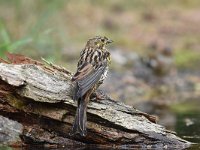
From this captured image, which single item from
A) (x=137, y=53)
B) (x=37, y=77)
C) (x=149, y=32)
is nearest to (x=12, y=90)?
(x=37, y=77)

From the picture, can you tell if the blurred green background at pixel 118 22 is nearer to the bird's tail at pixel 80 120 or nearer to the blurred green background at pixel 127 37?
the blurred green background at pixel 127 37

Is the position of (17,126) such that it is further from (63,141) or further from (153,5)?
(153,5)

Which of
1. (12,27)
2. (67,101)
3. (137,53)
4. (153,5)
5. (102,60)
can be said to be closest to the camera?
(67,101)

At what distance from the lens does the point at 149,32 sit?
19219 mm

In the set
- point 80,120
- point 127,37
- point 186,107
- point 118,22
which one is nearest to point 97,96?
point 80,120

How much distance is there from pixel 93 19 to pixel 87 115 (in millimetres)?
11711

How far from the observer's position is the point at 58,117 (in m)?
7.97

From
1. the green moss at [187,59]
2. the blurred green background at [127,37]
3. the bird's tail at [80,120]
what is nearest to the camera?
the bird's tail at [80,120]

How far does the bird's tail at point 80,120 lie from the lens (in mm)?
7773

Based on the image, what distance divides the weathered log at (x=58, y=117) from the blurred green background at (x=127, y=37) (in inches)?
44.6

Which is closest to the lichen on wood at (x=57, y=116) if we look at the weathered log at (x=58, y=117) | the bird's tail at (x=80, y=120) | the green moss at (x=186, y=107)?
the weathered log at (x=58, y=117)

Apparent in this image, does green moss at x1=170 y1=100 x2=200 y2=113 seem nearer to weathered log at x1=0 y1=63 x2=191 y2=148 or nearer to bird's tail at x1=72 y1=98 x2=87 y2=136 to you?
weathered log at x1=0 y1=63 x2=191 y2=148

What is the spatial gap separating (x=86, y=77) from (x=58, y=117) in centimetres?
57

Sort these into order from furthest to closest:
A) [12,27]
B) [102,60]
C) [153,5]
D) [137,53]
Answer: [153,5] < [137,53] < [12,27] < [102,60]
